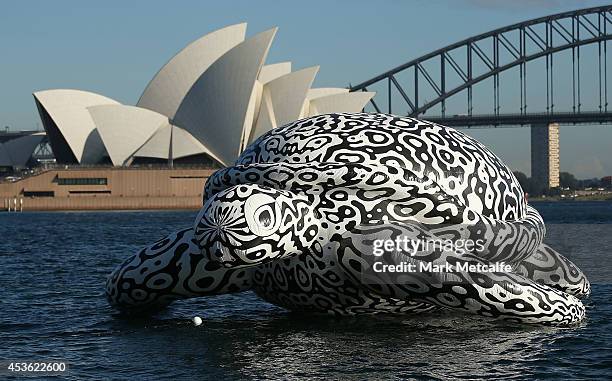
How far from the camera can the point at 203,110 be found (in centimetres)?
8394

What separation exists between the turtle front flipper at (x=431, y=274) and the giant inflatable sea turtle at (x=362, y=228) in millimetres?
12

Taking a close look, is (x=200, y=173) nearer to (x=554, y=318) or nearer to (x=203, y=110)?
(x=203, y=110)

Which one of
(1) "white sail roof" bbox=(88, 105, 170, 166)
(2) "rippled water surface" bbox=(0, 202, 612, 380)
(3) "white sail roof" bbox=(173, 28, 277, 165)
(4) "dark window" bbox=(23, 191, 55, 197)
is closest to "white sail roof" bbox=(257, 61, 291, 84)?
(3) "white sail roof" bbox=(173, 28, 277, 165)

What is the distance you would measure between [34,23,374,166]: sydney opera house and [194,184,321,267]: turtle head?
224 ft

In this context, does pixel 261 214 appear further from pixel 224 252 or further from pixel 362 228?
pixel 362 228

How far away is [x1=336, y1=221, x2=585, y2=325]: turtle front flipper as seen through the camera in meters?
9.84

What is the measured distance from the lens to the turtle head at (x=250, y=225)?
362 inches

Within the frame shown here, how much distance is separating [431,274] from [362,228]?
0.82 m

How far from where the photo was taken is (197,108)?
276ft

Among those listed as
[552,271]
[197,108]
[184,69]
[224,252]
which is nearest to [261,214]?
[224,252]

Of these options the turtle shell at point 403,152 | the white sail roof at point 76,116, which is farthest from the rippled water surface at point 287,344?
the white sail roof at point 76,116

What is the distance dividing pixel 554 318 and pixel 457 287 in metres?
1.24

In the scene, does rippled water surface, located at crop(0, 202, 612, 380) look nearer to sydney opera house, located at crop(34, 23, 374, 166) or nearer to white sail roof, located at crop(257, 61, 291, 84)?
sydney opera house, located at crop(34, 23, 374, 166)

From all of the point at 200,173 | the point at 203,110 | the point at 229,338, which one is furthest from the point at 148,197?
the point at 229,338
